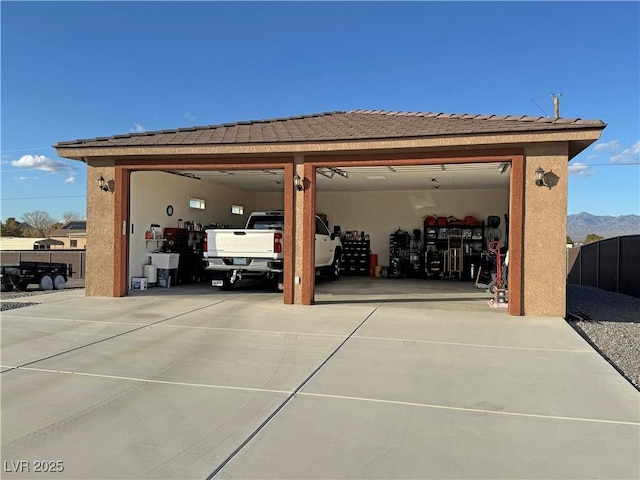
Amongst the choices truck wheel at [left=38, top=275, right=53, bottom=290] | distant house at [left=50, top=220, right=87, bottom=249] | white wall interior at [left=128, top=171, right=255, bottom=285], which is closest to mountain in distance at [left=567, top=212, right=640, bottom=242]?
distant house at [left=50, top=220, right=87, bottom=249]

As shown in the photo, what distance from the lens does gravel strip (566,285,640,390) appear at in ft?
19.5

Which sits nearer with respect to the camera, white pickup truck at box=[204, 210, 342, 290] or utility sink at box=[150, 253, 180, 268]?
white pickup truck at box=[204, 210, 342, 290]

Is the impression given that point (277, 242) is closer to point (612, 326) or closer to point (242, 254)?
point (242, 254)

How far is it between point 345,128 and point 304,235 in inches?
98.3

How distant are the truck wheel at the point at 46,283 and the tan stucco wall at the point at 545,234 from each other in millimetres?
11810

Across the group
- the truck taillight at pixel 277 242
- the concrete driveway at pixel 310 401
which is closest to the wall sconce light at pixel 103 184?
the concrete driveway at pixel 310 401

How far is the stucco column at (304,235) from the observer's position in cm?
991

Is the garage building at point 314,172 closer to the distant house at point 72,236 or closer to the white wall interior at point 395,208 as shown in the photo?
the white wall interior at point 395,208

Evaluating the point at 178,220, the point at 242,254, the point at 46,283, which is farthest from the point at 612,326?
the point at 46,283

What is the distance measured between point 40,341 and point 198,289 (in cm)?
623

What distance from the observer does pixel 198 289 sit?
41.8ft

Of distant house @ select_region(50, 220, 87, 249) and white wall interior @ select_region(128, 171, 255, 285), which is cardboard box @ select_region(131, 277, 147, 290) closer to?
white wall interior @ select_region(128, 171, 255, 285)

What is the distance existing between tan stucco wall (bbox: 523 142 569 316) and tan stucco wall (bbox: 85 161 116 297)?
8.56m

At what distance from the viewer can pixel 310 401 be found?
171 inches
